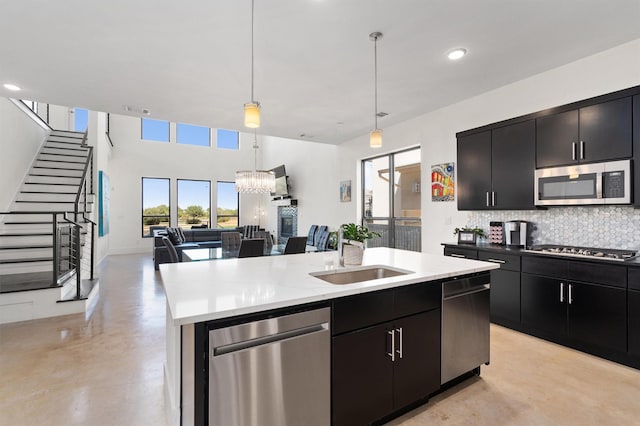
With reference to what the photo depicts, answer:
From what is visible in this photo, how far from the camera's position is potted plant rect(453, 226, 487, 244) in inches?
152

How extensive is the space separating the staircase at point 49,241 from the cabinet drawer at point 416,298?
417 centimetres

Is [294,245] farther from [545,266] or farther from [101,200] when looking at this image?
[101,200]

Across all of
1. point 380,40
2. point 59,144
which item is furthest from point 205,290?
point 59,144

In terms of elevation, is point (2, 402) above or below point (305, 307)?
below

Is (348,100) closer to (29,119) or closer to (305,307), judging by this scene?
(305,307)

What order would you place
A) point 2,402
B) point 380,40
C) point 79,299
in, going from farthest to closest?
point 79,299, point 380,40, point 2,402

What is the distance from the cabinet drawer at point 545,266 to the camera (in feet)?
9.30

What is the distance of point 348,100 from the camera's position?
13.8 ft

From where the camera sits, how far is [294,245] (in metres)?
4.64

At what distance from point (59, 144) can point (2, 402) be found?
253 inches

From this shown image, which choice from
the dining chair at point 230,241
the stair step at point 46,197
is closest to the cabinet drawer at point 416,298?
the dining chair at point 230,241

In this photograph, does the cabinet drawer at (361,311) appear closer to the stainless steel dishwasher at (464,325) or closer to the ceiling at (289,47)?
the stainless steel dishwasher at (464,325)

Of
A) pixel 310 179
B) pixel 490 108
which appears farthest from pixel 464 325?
pixel 310 179

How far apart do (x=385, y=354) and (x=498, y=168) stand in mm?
2892
